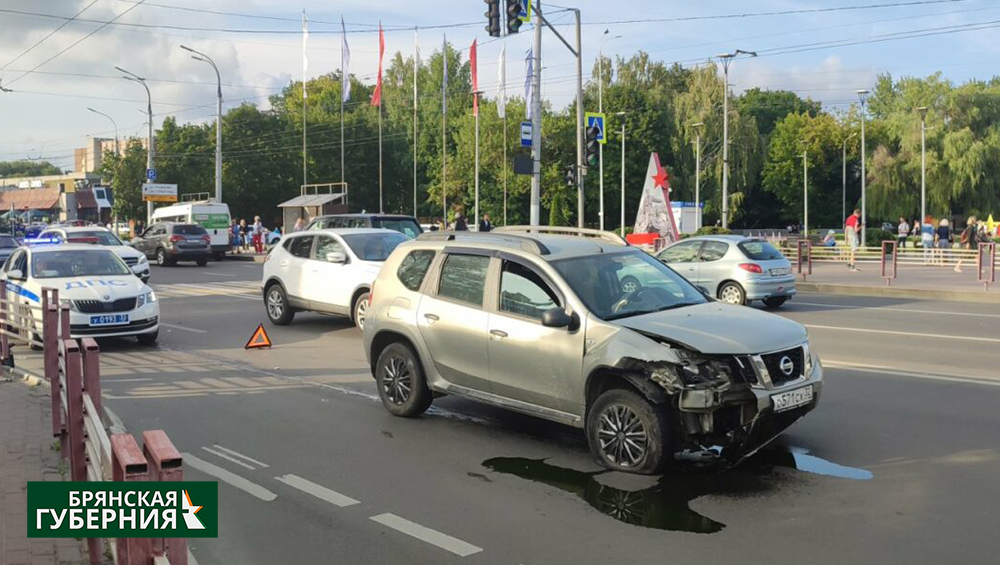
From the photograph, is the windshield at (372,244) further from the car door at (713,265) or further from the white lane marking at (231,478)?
the white lane marking at (231,478)

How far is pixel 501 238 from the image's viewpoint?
8008mm

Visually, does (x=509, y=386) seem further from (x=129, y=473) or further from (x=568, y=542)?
(x=129, y=473)

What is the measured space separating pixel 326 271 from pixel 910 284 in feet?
52.0

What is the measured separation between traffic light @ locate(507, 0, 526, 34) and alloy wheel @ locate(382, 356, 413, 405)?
15.1 m

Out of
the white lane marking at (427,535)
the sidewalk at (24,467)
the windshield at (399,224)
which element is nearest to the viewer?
the sidewalk at (24,467)

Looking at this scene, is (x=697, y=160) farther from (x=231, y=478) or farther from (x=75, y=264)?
(x=231, y=478)

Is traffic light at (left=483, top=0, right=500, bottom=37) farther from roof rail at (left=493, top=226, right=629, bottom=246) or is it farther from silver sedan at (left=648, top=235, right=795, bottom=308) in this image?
roof rail at (left=493, top=226, right=629, bottom=246)

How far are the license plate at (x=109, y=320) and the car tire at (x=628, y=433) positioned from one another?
8.88m

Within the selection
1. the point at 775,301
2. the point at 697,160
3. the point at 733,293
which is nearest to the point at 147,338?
the point at 733,293

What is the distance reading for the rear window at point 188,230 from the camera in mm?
35588

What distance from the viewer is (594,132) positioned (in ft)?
85.6

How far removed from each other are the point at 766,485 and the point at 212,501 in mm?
4325

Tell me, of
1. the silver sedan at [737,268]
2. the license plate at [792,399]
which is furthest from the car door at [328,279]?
the license plate at [792,399]

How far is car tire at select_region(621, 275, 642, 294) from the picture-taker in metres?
7.45
